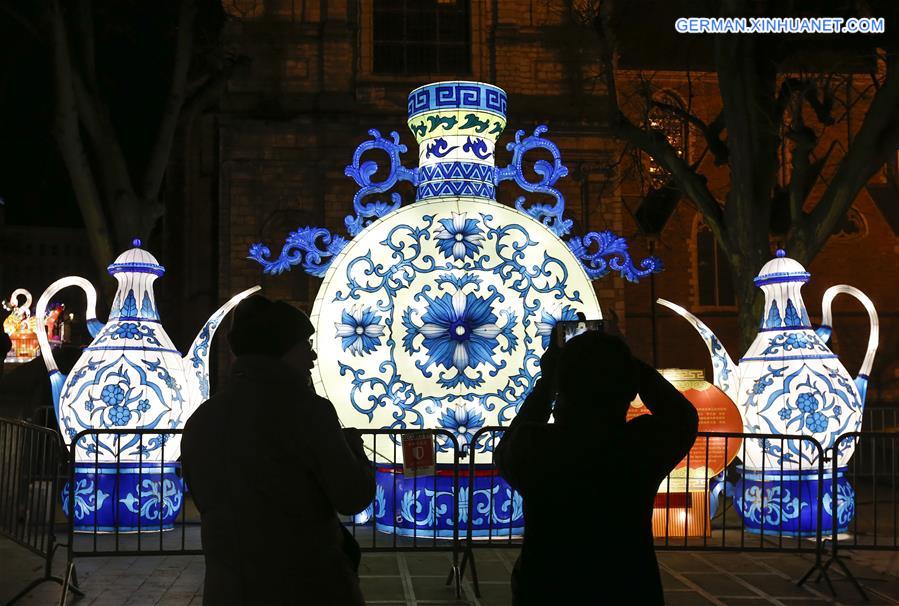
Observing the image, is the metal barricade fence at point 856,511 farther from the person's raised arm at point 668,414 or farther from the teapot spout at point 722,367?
the person's raised arm at point 668,414

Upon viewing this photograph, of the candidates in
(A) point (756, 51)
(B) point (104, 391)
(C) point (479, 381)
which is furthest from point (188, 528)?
(A) point (756, 51)

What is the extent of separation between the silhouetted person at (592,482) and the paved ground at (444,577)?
3058 millimetres

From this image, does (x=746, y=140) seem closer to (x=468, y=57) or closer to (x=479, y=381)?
(x=479, y=381)

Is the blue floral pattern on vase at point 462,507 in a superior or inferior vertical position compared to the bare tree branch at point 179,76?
inferior

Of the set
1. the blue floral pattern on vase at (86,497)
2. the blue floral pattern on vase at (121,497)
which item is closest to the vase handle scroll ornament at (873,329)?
the blue floral pattern on vase at (121,497)

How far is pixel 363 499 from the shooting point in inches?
102

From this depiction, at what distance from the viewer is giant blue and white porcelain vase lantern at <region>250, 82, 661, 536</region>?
6934 mm

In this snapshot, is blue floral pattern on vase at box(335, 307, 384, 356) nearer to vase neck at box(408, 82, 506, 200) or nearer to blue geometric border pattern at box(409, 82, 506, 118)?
vase neck at box(408, 82, 506, 200)

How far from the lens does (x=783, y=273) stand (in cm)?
801

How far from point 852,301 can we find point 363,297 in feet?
56.8

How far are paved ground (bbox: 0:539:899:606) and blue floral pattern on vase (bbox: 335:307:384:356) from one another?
1.45 m

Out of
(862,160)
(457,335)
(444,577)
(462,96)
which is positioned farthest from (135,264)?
(862,160)

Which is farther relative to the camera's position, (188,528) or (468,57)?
(468,57)

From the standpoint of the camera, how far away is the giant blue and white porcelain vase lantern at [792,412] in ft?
25.0
